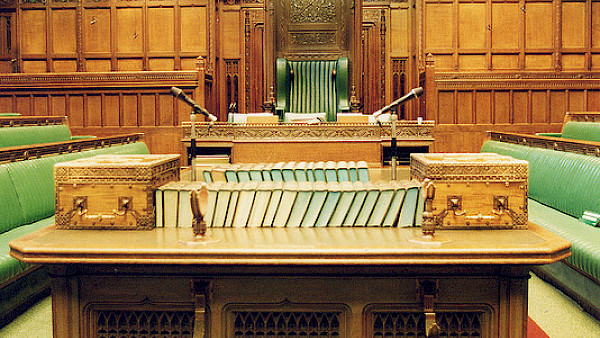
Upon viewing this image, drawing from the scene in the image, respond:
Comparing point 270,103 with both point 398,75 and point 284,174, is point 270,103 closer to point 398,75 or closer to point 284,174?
point 398,75

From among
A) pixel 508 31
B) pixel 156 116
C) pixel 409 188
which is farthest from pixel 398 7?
pixel 409 188

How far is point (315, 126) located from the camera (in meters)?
4.73

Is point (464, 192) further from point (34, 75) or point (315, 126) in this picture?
point (34, 75)

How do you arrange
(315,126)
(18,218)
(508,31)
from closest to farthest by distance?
(18,218) < (315,126) < (508,31)

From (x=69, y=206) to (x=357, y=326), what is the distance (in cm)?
101

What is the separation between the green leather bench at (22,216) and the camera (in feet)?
8.59

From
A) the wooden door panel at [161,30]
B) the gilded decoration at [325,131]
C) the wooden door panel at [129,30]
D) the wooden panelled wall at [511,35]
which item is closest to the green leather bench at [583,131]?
the gilded decoration at [325,131]

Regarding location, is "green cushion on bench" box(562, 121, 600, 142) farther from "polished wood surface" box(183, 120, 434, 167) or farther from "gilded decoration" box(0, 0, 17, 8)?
"gilded decoration" box(0, 0, 17, 8)

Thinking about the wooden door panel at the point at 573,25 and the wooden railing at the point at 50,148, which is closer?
the wooden railing at the point at 50,148

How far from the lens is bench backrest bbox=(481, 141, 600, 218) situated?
3186 millimetres

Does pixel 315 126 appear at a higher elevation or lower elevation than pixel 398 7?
lower

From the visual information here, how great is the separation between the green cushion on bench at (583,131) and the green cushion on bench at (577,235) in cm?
181

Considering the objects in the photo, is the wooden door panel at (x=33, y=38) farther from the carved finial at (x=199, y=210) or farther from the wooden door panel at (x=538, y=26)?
the carved finial at (x=199, y=210)

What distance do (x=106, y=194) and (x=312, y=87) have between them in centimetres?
618
